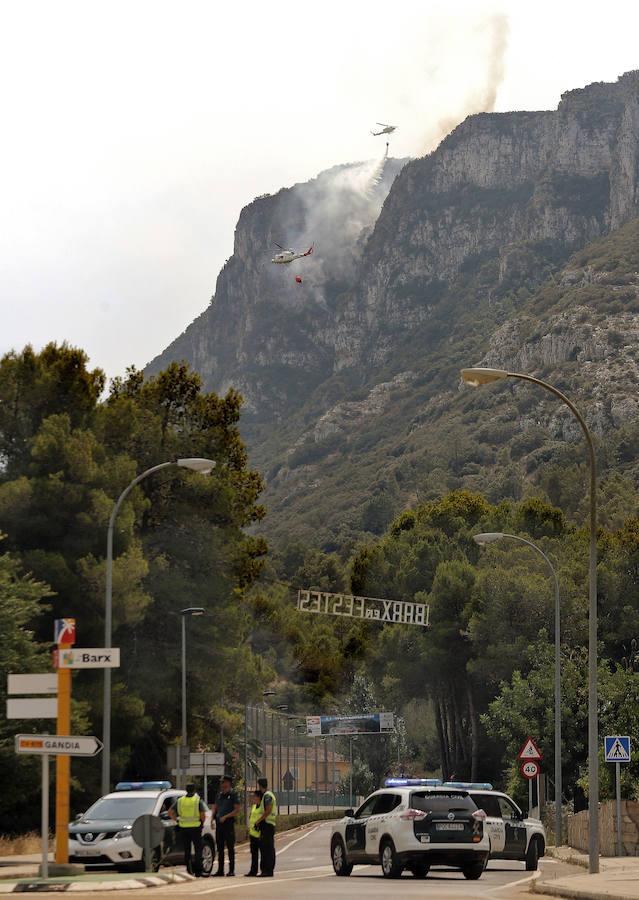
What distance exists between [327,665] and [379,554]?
10144mm

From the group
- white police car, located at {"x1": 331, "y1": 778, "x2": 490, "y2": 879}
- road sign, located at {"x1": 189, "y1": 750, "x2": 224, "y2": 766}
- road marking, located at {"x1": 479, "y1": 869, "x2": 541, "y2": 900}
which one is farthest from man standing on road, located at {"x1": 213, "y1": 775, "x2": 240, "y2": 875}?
road sign, located at {"x1": 189, "y1": 750, "x2": 224, "y2": 766}

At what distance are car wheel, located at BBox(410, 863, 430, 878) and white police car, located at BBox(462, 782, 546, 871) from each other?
2.58m

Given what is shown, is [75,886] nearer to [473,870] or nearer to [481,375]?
[473,870]

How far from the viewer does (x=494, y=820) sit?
2995 cm

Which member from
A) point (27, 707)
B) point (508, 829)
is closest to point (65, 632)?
point (27, 707)

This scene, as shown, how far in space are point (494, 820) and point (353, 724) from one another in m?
65.9

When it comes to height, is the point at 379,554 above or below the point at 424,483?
below

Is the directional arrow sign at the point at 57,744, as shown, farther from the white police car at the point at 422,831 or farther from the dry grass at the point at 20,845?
the dry grass at the point at 20,845

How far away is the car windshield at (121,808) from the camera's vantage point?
27.7 metres

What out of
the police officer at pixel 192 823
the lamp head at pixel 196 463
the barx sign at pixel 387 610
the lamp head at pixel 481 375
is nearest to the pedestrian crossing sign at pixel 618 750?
the police officer at pixel 192 823

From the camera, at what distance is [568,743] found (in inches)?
2180

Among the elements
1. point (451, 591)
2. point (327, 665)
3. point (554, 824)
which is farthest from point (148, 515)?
point (327, 665)

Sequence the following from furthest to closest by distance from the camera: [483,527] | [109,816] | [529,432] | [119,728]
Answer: [529,432] → [483,527] → [119,728] → [109,816]

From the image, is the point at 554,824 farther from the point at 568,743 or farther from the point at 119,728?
the point at 119,728
